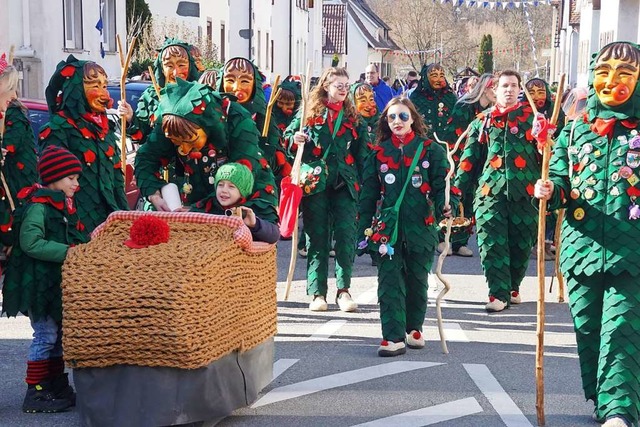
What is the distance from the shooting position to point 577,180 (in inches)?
254

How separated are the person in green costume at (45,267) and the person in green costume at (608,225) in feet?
→ 8.66

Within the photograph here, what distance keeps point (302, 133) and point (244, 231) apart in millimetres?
4028

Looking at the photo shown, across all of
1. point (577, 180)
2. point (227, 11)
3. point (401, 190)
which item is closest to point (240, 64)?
point (401, 190)

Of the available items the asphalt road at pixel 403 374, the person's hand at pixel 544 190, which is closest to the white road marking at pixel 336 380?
the asphalt road at pixel 403 374

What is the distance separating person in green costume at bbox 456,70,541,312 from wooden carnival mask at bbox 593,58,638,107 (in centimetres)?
381

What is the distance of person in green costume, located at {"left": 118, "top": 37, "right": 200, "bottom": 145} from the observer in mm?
9367

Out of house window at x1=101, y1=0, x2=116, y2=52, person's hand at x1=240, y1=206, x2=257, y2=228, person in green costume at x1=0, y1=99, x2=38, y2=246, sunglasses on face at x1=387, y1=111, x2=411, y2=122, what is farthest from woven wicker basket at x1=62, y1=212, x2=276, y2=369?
house window at x1=101, y1=0, x2=116, y2=52

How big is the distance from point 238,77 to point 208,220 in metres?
2.86

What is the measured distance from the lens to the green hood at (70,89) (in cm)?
752

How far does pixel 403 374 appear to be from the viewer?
783 cm

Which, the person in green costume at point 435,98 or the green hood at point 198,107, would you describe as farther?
the person in green costume at point 435,98

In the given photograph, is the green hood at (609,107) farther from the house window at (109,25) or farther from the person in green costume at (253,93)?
the house window at (109,25)

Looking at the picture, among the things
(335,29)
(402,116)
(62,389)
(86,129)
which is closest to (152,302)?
(62,389)

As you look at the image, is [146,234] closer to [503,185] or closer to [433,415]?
[433,415]
